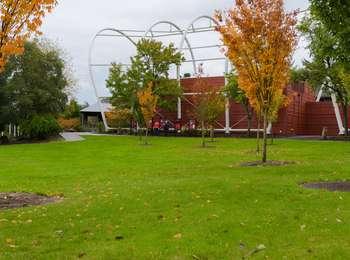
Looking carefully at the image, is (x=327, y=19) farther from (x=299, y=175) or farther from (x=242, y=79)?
(x=242, y=79)

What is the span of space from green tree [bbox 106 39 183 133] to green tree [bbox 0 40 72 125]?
4936 mm

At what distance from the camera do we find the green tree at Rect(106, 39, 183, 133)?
49469 millimetres

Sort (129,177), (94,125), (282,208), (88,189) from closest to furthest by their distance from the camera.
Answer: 1. (282,208)
2. (88,189)
3. (129,177)
4. (94,125)

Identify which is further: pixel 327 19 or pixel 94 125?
pixel 94 125

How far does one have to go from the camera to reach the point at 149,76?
164 ft

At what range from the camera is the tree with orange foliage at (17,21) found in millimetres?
9820

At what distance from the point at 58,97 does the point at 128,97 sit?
247 inches

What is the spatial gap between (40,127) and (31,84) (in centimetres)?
394

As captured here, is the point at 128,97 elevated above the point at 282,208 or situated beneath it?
elevated above

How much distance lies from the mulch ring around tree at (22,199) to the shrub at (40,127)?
3464cm

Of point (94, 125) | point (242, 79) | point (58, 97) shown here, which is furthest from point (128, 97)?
point (242, 79)

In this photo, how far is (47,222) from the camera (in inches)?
337

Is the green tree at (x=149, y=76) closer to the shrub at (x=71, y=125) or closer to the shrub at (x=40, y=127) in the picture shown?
the shrub at (x=40, y=127)

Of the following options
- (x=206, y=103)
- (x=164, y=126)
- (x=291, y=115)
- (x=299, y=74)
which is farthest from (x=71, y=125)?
(x=299, y=74)
